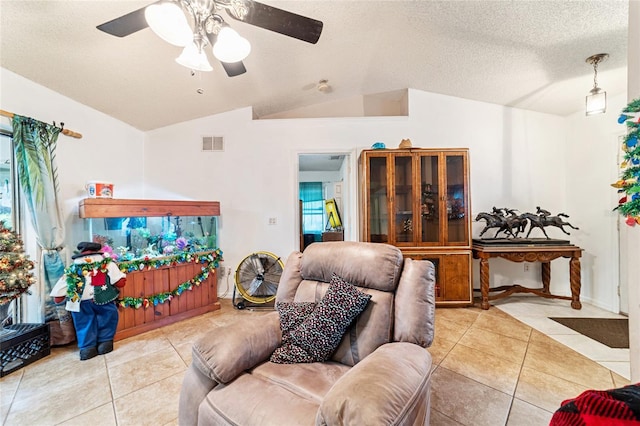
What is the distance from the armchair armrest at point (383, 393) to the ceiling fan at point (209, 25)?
161 cm

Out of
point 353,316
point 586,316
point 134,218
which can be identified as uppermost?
point 134,218

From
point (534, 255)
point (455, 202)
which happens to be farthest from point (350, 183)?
point (534, 255)

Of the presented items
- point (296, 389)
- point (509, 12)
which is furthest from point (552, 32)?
point (296, 389)

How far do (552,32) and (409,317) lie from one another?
2553mm

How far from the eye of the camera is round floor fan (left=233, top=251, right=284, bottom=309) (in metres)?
2.97

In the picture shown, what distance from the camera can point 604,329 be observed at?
93.0 inches

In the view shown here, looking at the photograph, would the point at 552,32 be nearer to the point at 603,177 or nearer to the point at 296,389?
the point at 603,177

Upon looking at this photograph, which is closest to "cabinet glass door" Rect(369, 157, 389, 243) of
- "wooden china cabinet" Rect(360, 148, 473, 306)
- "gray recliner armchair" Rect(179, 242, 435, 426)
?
"wooden china cabinet" Rect(360, 148, 473, 306)

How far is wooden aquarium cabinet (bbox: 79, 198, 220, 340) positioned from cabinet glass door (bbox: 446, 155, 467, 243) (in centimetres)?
279

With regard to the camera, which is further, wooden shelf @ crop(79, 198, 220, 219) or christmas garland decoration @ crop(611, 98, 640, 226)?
wooden shelf @ crop(79, 198, 220, 219)

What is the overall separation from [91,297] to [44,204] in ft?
3.09

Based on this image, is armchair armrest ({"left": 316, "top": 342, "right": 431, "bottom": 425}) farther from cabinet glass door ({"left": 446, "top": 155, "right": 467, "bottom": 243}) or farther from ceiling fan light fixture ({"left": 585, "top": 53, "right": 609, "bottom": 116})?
ceiling fan light fixture ({"left": 585, "top": 53, "right": 609, "bottom": 116})

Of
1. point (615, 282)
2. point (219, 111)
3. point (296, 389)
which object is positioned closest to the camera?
point (296, 389)

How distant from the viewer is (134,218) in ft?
8.65
